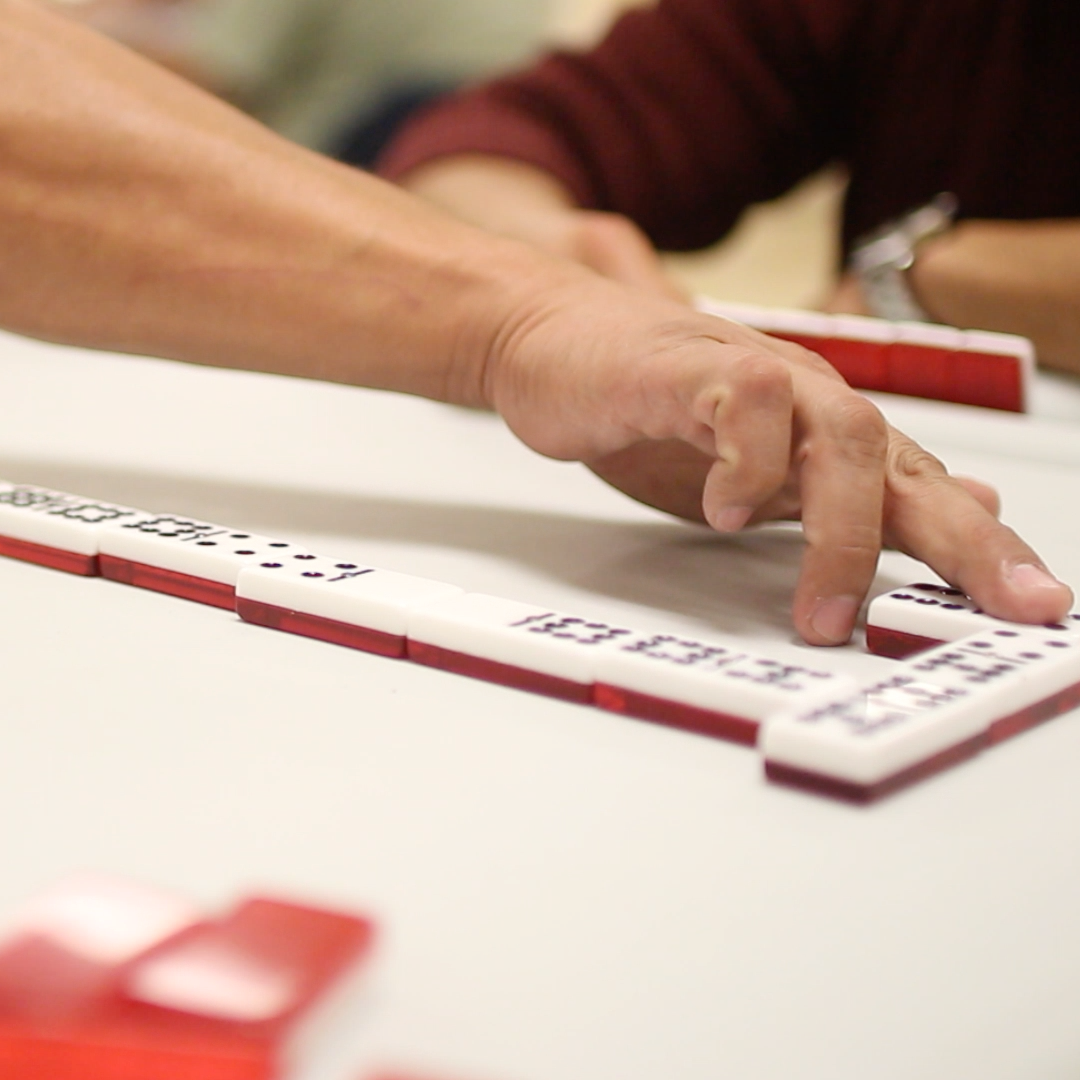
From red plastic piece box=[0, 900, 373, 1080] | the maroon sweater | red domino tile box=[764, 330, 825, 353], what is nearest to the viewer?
red plastic piece box=[0, 900, 373, 1080]

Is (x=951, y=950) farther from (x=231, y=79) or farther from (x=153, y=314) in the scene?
(x=231, y=79)

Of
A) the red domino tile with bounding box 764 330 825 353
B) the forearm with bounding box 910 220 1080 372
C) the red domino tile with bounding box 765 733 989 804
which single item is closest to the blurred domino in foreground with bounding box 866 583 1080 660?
the red domino tile with bounding box 765 733 989 804

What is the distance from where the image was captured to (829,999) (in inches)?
11.3

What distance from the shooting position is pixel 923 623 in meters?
0.51

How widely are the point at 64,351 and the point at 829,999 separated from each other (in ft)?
3.18

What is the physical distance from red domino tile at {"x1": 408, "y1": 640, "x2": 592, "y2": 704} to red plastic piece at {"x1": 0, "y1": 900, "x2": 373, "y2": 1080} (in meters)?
0.19

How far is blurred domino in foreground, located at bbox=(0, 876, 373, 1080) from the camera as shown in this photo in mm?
241

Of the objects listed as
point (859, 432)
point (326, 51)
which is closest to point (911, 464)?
point (859, 432)

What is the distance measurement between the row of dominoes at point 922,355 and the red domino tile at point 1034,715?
1.82 ft

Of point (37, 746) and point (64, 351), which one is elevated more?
point (64, 351)

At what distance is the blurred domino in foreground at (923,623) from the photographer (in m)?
0.50

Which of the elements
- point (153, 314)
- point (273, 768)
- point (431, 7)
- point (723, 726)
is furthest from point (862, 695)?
point (431, 7)

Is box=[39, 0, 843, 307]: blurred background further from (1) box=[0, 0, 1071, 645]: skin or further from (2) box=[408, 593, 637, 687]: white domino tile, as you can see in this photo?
(2) box=[408, 593, 637, 687]: white domino tile

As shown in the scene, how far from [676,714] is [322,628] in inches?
5.7
